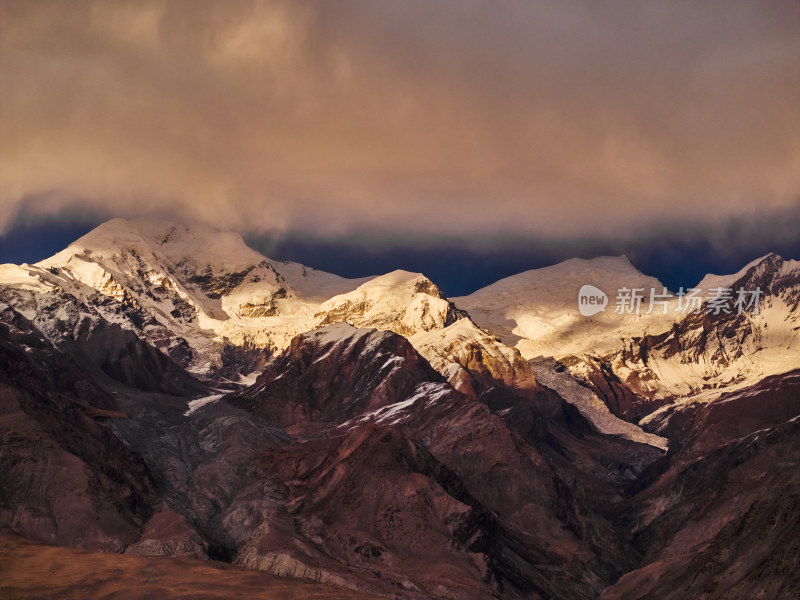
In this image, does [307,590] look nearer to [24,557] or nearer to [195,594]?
[195,594]

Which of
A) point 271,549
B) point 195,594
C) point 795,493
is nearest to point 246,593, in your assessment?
point 195,594

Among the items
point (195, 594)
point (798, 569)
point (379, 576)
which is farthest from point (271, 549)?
point (798, 569)

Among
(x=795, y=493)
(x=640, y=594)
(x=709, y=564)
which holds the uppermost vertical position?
(x=795, y=493)

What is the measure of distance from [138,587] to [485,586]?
6740cm

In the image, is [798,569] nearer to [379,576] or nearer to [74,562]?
[379,576]

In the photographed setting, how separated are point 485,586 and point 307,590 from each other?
39.8 m

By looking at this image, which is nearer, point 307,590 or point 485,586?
point 307,590

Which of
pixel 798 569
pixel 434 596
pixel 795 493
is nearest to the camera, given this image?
pixel 798 569

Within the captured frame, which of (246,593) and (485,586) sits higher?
(246,593)

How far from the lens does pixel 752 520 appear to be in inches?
6845

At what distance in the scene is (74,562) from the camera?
17488cm

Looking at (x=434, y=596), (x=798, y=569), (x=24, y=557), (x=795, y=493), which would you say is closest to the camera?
(x=798, y=569)

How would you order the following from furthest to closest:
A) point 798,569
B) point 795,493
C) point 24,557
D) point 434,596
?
point 434,596, point 24,557, point 795,493, point 798,569

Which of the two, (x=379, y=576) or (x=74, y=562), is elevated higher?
(x=74, y=562)
